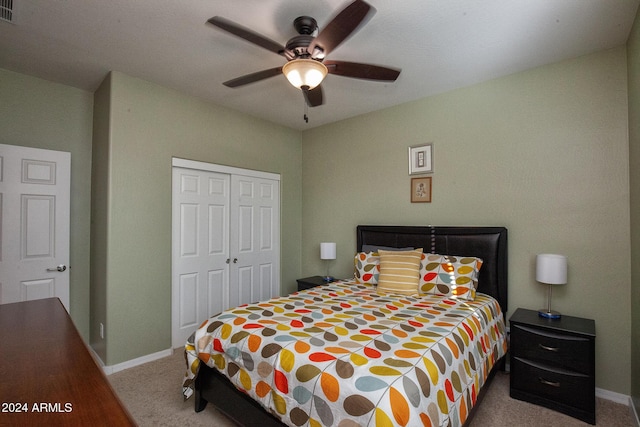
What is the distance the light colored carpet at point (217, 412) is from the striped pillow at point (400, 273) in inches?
38.9

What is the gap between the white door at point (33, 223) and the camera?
2670 mm

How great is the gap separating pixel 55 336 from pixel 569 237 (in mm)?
3397

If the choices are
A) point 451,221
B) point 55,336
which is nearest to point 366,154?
point 451,221

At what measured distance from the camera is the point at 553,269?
238 centimetres

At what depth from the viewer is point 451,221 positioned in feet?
10.5

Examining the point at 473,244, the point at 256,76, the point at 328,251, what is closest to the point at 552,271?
the point at 473,244

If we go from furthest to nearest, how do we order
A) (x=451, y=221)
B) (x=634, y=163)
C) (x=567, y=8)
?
1. (x=451, y=221)
2. (x=634, y=163)
3. (x=567, y=8)

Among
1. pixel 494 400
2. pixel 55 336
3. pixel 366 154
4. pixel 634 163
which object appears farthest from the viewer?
pixel 366 154

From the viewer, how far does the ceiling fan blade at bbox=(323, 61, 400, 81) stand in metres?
2.05

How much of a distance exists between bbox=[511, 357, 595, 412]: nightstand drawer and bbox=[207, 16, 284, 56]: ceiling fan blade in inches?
112

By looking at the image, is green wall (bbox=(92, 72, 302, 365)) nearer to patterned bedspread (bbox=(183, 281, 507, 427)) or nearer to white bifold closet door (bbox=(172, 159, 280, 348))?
white bifold closet door (bbox=(172, 159, 280, 348))

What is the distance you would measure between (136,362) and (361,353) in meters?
2.52

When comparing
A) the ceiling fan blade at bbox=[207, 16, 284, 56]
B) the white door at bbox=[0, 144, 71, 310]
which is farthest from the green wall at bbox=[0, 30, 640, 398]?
the ceiling fan blade at bbox=[207, 16, 284, 56]

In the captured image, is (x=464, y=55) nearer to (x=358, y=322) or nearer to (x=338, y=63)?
(x=338, y=63)
